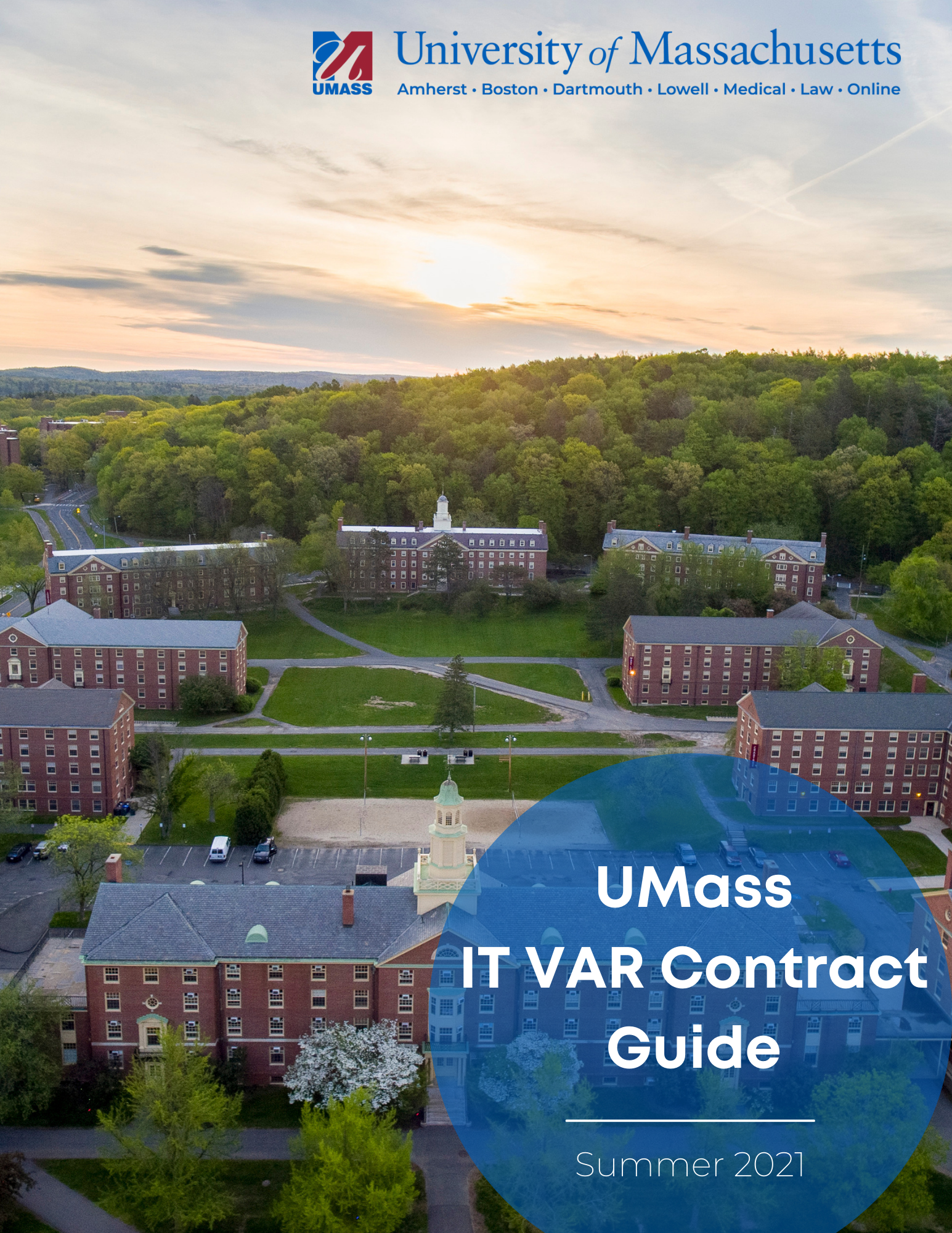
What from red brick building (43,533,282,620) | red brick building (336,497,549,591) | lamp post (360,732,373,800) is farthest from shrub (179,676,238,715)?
red brick building (336,497,549,591)

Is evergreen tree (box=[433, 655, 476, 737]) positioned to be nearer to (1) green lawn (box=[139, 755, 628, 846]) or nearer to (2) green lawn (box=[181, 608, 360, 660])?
Result: (1) green lawn (box=[139, 755, 628, 846])

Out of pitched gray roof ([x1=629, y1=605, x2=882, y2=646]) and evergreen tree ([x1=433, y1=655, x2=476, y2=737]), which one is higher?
pitched gray roof ([x1=629, y1=605, x2=882, y2=646])

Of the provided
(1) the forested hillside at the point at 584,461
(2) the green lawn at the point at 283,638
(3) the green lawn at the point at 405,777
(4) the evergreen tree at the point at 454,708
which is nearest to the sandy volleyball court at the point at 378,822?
(3) the green lawn at the point at 405,777

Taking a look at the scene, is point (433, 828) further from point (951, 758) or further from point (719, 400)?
point (719, 400)

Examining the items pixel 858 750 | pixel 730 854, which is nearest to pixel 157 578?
pixel 730 854

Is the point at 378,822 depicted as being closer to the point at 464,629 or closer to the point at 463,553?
the point at 464,629

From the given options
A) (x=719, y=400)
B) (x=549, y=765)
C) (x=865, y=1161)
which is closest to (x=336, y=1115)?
(x=865, y=1161)
